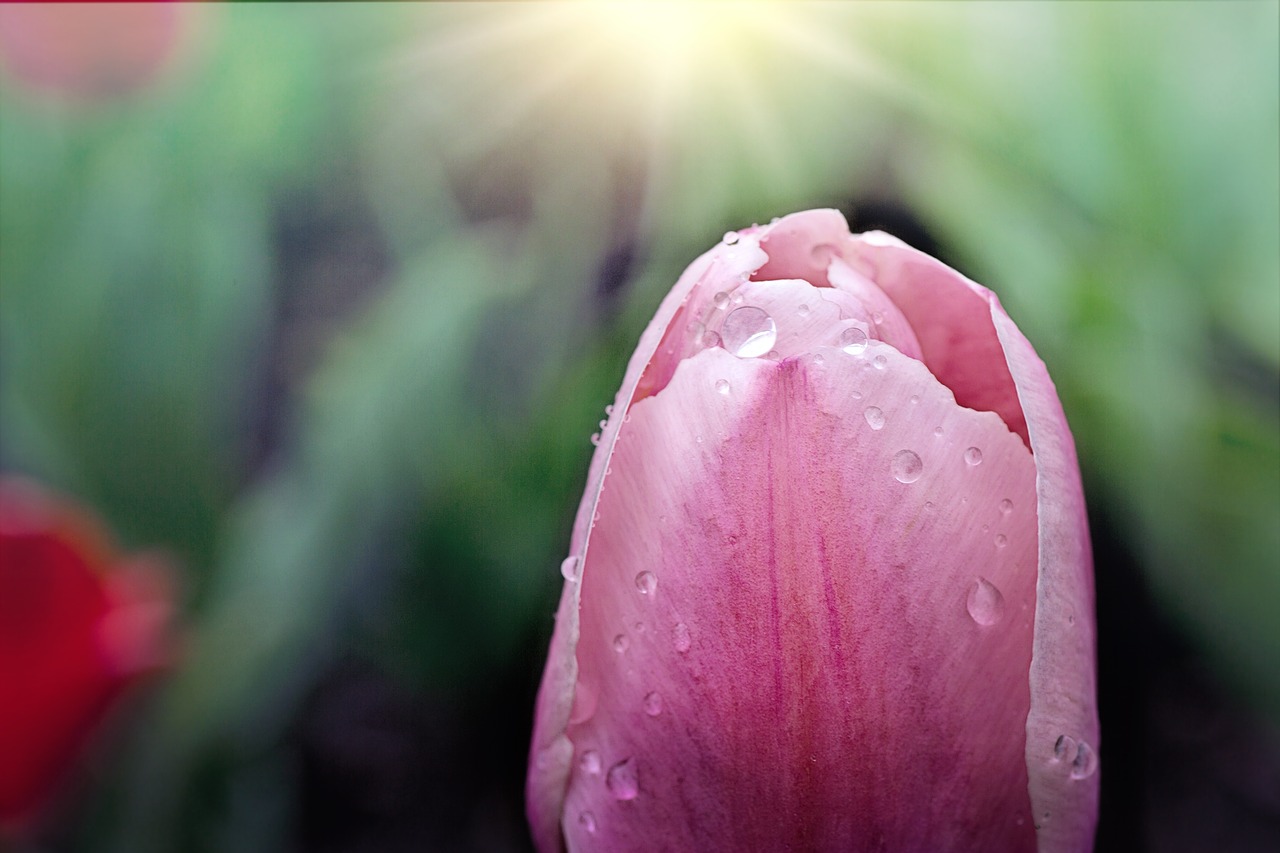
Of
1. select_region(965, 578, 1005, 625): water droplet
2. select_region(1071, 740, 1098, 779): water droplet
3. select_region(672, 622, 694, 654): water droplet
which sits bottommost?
select_region(1071, 740, 1098, 779): water droplet

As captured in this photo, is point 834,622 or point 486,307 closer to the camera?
point 834,622

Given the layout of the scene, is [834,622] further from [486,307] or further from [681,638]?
[486,307]

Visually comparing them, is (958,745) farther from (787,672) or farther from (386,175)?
(386,175)

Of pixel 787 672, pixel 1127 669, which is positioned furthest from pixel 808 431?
pixel 1127 669

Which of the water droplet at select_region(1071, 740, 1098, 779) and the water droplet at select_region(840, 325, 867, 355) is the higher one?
the water droplet at select_region(840, 325, 867, 355)

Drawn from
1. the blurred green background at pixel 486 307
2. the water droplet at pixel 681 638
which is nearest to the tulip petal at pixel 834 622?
the water droplet at pixel 681 638

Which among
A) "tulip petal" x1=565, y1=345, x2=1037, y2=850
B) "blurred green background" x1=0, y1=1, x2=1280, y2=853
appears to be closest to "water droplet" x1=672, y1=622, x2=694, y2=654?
"tulip petal" x1=565, y1=345, x2=1037, y2=850

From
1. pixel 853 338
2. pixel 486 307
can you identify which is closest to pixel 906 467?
pixel 853 338

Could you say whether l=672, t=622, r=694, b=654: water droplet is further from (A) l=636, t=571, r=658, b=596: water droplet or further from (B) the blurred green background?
(B) the blurred green background

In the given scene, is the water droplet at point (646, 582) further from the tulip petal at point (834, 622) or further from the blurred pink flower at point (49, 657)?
the blurred pink flower at point (49, 657)
